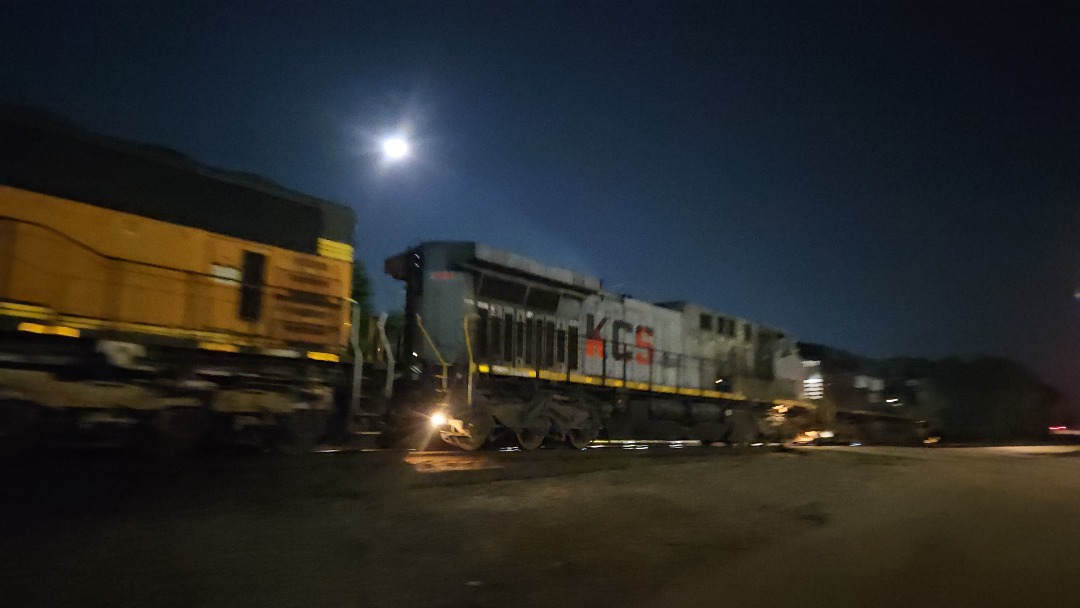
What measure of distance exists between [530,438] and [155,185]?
698 cm

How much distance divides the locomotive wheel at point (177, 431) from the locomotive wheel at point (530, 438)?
551 centimetres

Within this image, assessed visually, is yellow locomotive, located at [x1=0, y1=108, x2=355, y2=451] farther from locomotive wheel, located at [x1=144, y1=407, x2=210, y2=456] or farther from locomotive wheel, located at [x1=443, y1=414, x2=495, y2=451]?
locomotive wheel, located at [x1=443, y1=414, x2=495, y2=451]

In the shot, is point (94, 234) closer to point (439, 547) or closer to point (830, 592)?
point (439, 547)

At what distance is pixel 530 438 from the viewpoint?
12.7 meters

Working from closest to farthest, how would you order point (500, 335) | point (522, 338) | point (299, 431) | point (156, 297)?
point (156, 297) < point (299, 431) < point (500, 335) < point (522, 338)

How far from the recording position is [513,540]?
525 cm

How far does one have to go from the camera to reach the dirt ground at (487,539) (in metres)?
4.07

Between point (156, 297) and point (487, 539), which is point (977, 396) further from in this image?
point (156, 297)

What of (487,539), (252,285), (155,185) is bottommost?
(487,539)

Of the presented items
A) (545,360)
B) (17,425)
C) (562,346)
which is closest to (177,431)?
(17,425)

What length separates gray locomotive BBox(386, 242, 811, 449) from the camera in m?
11.6

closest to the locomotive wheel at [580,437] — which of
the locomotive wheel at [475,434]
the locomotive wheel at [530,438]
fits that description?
the locomotive wheel at [530,438]

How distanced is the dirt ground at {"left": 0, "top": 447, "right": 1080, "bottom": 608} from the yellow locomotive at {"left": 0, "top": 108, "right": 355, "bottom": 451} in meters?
0.75

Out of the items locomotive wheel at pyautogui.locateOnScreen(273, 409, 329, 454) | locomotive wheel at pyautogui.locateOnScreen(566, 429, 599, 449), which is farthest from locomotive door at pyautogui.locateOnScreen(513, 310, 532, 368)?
locomotive wheel at pyautogui.locateOnScreen(273, 409, 329, 454)
